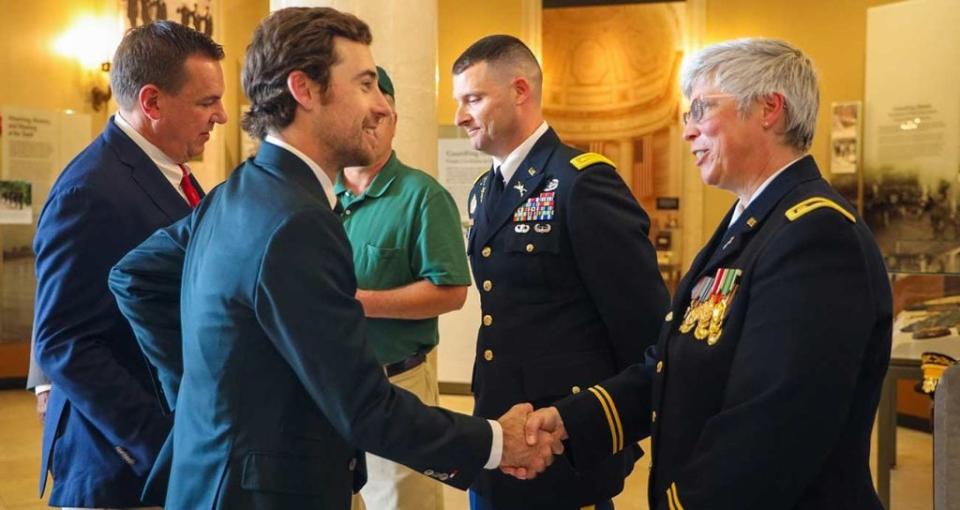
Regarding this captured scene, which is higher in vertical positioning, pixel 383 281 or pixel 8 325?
pixel 383 281

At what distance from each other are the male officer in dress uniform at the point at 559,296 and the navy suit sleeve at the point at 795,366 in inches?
38.2

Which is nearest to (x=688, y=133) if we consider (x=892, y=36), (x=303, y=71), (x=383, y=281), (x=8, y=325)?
(x=303, y=71)

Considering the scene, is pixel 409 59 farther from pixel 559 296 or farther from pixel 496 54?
pixel 559 296

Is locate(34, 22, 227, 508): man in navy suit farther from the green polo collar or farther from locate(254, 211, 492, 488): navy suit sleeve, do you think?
the green polo collar

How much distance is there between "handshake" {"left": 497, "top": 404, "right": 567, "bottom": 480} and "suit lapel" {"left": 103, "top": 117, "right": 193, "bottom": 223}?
3.02 ft

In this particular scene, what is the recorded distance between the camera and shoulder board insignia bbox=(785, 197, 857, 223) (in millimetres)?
1783

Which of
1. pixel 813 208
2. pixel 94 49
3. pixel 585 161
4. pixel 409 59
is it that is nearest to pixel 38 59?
pixel 94 49

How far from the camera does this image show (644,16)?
36.6ft

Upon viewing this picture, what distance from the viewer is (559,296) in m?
2.82

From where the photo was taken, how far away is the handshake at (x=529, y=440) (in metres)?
2.26


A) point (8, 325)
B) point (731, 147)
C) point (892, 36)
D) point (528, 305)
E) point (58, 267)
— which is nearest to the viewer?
point (731, 147)

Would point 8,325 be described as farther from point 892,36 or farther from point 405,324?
point 892,36

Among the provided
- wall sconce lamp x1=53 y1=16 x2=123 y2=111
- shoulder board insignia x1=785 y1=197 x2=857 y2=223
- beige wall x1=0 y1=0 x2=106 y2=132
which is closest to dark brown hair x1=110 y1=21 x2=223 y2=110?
shoulder board insignia x1=785 y1=197 x2=857 y2=223

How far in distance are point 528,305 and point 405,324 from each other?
53 cm
